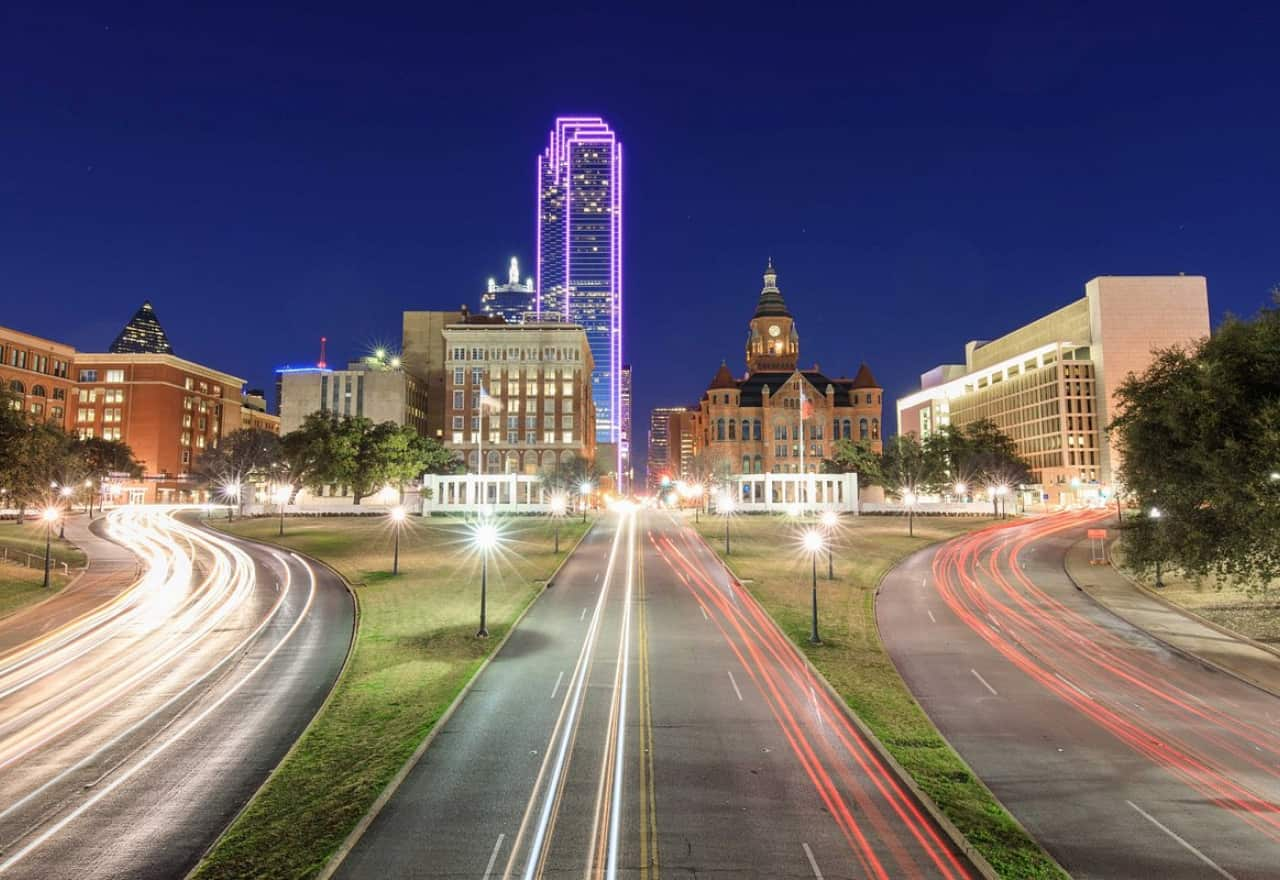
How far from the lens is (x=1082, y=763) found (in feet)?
62.1

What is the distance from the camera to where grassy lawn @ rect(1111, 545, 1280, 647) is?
3366 cm

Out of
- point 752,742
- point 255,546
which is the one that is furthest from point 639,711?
point 255,546

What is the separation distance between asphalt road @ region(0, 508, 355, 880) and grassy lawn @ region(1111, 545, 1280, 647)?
137 ft

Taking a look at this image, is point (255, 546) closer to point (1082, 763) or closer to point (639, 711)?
point (639, 711)

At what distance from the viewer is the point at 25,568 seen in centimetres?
4619

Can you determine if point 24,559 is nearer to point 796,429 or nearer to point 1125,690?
point 1125,690

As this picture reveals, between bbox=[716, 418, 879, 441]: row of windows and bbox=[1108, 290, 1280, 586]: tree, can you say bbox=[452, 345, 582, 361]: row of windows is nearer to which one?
bbox=[716, 418, 879, 441]: row of windows

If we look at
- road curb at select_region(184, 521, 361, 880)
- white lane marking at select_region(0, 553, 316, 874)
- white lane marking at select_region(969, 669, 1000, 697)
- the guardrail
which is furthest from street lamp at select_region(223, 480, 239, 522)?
white lane marking at select_region(969, 669, 1000, 697)

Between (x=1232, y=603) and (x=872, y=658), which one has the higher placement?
(x=1232, y=603)

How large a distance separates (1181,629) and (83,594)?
61701 mm

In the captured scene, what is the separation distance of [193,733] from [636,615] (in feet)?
68.5

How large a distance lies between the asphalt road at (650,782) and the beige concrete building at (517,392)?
352 ft

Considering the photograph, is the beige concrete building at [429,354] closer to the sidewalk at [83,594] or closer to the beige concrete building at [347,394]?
the beige concrete building at [347,394]

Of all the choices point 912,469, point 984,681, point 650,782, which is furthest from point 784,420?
point 650,782
